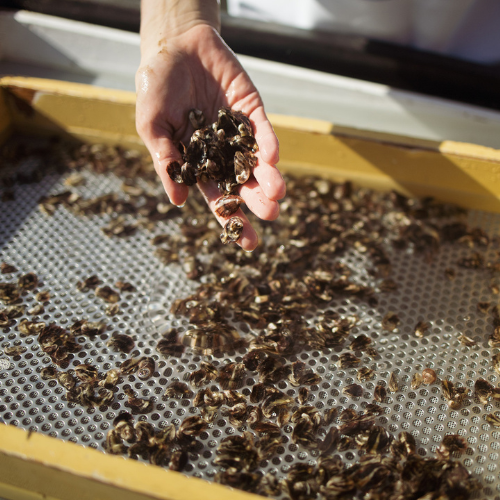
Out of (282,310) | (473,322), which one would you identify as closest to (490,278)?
(473,322)

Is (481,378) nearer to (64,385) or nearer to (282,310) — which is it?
(282,310)

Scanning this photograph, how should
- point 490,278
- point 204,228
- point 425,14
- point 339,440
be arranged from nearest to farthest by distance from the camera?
point 339,440
point 490,278
point 204,228
point 425,14

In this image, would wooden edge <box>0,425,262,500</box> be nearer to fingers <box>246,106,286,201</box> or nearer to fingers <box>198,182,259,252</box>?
fingers <box>198,182,259,252</box>

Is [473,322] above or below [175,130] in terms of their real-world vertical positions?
below

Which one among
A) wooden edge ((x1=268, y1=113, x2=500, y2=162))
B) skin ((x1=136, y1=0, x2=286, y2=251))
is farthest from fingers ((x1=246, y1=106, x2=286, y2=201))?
wooden edge ((x1=268, y1=113, x2=500, y2=162))

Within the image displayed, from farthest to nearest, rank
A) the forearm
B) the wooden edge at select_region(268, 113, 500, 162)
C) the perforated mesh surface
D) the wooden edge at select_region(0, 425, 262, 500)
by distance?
the wooden edge at select_region(268, 113, 500, 162), the forearm, the perforated mesh surface, the wooden edge at select_region(0, 425, 262, 500)

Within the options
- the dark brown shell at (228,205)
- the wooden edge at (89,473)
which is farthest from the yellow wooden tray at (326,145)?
the wooden edge at (89,473)

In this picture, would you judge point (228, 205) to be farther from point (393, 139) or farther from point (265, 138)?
point (393, 139)

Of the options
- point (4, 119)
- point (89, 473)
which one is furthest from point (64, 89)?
point (89, 473)
